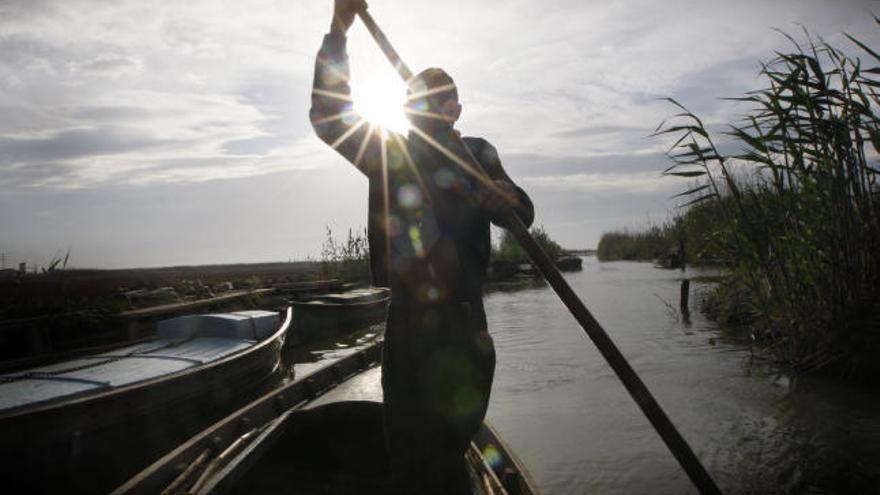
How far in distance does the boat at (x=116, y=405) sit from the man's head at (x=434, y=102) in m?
4.62

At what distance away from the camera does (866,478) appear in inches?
180

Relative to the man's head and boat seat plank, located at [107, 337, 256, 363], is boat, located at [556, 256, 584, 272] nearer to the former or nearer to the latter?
boat seat plank, located at [107, 337, 256, 363]

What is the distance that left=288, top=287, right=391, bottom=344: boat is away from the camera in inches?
547

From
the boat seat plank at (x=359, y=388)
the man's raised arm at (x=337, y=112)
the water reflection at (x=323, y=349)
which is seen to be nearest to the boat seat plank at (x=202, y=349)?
the boat seat plank at (x=359, y=388)

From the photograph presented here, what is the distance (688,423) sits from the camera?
6355 millimetres

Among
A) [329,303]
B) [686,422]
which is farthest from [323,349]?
[686,422]

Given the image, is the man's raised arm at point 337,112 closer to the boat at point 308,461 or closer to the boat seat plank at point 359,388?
the boat at point 308,461

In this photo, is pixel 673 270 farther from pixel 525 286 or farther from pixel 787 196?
pixel 787 196

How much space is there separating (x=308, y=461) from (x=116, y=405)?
278 centimetres

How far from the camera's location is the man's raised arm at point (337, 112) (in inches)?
85.8

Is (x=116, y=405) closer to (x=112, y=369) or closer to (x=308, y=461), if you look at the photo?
(x=112, y=369)

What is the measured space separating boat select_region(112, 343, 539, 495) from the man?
1318 millimetres

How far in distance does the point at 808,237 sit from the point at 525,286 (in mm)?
23550

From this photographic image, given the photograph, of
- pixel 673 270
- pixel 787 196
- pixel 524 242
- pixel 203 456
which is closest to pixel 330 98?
pixel 524 242
